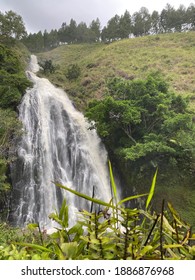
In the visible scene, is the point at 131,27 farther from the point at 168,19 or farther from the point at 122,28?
the point at 168,19

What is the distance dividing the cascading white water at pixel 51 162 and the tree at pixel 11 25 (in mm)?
18705

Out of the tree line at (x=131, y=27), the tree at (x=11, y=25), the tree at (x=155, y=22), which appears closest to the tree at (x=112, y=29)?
the tree line at (x=131, y=27)

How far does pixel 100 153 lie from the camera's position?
587 inches

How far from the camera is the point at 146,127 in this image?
43.7ft

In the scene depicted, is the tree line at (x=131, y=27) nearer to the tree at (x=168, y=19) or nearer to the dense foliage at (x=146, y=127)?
the tree at (x=168, y=19)

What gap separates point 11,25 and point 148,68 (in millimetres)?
18960

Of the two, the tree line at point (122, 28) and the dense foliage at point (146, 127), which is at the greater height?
the tree line at point (122, 28)

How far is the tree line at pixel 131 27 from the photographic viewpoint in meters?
48.2

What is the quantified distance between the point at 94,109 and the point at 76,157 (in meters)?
3.01

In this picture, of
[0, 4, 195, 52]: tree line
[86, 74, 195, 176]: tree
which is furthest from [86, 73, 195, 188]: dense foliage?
[0, 4, 195, 52]: tree line

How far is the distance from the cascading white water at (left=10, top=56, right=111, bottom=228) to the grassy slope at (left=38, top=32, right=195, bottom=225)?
3.81m

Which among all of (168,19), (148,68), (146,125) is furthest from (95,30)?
(146,125)

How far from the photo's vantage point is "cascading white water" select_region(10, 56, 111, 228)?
1137 centimetres
